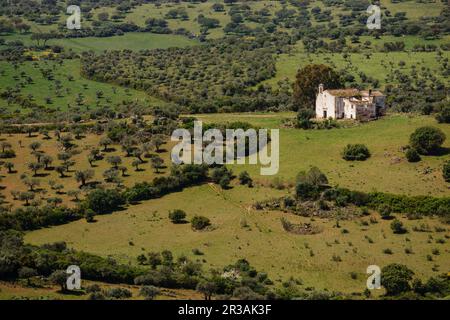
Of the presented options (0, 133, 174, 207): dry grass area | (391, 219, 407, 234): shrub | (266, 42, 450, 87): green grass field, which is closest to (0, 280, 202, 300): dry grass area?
(391, 219, 407, 234): shrub

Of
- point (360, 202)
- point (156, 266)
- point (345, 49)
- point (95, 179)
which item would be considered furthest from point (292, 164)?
point (345, 49)

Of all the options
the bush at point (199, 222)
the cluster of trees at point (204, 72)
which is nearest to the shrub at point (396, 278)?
the bush at point (199, 222)

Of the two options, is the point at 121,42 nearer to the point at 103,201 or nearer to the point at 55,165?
the point at 55,165

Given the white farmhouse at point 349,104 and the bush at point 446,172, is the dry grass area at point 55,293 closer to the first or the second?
the bush at point 446,172

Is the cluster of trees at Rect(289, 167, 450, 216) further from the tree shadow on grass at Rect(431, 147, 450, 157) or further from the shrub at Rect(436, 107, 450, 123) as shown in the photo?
the shrub at Rect(436, 107, 450, 123)

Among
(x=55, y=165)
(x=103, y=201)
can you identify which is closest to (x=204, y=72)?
(x=55, y=165)
